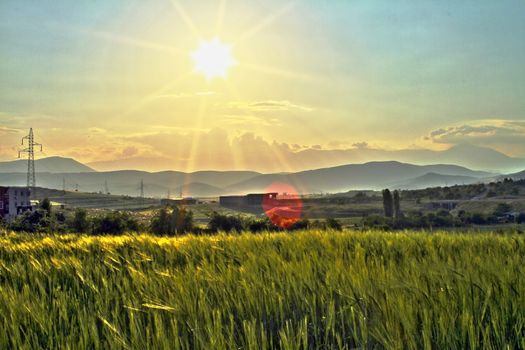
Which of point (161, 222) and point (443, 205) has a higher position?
point (161, 222)

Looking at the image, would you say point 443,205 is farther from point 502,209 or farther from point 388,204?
point 388,204

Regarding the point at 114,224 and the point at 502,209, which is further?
the point at 502,209

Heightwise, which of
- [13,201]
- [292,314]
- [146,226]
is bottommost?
[146,226]

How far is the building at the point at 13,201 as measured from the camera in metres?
118

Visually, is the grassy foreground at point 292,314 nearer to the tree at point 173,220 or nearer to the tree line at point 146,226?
the tree line at point 146,226

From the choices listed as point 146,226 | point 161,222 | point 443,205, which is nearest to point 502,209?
point 443,205

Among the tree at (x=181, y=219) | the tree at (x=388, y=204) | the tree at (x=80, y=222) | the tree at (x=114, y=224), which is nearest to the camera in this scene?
the tree at (x=114, y=224)

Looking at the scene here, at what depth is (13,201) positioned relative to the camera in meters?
125

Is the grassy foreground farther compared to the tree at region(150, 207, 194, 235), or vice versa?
the tree at region(150, 207, 194, 235)

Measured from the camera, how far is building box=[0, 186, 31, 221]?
11800 cm

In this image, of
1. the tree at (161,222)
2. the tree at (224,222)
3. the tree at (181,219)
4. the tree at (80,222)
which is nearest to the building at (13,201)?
the tree at (80,222)

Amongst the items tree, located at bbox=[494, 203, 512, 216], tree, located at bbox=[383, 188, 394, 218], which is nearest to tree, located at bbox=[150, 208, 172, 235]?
tree, located at bbox=[383, 188, 394, 218]

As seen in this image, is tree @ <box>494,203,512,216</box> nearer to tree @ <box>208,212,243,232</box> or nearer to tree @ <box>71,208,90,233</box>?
tree @ <box>208,212,243,232</box>

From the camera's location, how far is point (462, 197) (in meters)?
149
